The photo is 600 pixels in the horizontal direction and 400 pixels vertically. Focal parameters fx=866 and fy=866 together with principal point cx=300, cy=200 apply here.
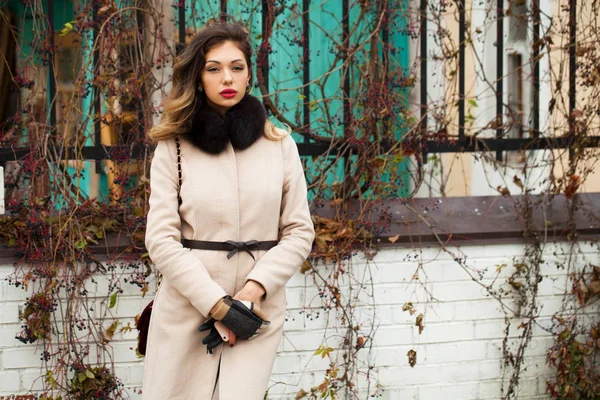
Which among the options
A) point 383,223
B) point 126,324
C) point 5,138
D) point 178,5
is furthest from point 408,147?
point 5,138

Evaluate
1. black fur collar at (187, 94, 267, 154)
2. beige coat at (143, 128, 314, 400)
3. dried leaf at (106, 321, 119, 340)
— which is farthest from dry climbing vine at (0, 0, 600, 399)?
black fur collar at (187, 94, 267, 154)

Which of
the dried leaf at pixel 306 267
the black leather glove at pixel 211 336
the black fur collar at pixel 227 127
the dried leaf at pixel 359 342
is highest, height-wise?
the black fur collar at pixel 227 127

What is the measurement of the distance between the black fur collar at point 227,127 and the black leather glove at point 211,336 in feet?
2.00

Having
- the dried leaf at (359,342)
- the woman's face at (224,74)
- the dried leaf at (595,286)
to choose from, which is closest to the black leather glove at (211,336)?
the woman's face at (224,74)

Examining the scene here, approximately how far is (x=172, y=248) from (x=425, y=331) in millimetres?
1866

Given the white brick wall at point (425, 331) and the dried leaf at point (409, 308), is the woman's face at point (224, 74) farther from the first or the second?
the dried leaf at point (409, 308)

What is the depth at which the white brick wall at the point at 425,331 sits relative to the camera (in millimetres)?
4273

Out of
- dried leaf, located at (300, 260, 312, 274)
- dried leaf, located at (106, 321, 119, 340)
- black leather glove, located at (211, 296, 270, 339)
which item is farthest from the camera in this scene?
dried leaf, located at (300, 260, 312, 274)

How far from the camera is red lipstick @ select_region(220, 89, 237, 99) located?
3.07 m

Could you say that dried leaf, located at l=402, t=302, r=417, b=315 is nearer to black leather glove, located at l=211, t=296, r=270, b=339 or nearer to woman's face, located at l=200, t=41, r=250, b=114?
black leather glove, located at l=211, t=296, r=270, b=339

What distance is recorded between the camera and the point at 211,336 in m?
3.03

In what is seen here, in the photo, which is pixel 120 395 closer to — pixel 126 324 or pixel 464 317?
pixel 126 324

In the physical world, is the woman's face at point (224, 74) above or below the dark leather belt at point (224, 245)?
above

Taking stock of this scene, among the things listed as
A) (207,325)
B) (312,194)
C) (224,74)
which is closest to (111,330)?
(207,325)
